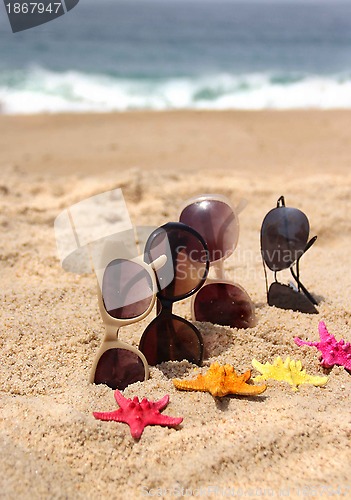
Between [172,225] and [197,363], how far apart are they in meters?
0.55

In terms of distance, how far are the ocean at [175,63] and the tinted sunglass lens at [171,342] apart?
27.1 feet

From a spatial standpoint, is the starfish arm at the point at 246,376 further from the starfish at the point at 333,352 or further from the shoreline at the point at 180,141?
the shoreline at the point at 180,141

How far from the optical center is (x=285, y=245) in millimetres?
2359

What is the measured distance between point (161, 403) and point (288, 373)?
50 centimetres

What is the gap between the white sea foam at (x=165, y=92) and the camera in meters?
9.99

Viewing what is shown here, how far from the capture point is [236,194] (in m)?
4.44

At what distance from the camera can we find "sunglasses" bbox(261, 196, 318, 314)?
92.5 inches

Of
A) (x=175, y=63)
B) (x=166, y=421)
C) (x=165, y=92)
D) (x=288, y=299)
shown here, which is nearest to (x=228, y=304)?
(x=288, y=299)

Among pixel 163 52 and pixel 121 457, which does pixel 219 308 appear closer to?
pixel 121 457

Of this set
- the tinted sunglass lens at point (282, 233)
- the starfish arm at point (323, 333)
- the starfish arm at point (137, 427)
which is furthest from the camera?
the tinted sunglass lens at point (282, 233)

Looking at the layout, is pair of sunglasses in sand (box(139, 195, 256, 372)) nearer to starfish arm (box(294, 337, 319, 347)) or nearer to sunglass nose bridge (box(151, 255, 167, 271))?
sunglass nose bridge (box(151, 255, 167, 271))

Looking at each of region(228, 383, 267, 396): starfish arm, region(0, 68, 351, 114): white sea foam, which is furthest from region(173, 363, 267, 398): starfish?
region(0, 68, 351, 114): white sea foam

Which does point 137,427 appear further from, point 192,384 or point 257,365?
point 257,365

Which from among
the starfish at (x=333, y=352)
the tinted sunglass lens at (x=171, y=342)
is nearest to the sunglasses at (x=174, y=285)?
the tinted sunglass lens at (x=171, y=342)
